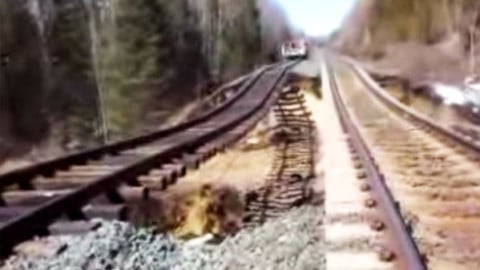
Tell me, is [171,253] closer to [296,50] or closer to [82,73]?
[82,73]

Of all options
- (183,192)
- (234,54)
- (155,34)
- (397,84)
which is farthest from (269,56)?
(183,192)

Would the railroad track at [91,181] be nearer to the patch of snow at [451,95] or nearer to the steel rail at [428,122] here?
→ the steel rail at [428,122]

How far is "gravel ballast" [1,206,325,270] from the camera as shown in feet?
18.3

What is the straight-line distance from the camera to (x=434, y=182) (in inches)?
374

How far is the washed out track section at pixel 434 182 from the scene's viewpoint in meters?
6.34

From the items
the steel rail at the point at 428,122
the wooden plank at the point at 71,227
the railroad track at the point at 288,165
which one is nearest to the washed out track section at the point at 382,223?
the railroad track at the point at 288,165

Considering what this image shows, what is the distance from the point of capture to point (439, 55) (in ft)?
173

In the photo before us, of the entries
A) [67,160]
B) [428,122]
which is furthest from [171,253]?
[428,122]

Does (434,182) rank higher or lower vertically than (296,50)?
higher

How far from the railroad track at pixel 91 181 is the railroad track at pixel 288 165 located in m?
0.86

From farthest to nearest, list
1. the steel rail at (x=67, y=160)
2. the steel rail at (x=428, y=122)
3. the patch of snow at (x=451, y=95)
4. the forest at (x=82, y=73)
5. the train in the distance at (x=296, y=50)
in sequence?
the train in the distance at (x=296, y=50), the forest at (x=82, y=73), the patch of snow at (x=451, y=95), the steel rail at (x=428, y=122), the steel rail at (x=67, y=160)

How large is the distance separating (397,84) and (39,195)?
28.6 m

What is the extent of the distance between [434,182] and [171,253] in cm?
395

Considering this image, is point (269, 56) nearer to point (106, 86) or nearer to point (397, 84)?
point (106, 86)
